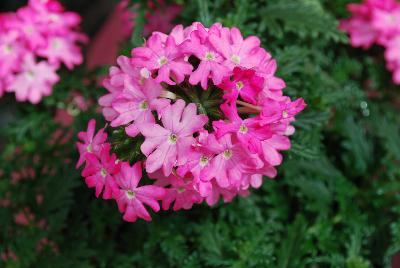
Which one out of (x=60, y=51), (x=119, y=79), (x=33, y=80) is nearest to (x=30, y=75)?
(x=33, y=80)

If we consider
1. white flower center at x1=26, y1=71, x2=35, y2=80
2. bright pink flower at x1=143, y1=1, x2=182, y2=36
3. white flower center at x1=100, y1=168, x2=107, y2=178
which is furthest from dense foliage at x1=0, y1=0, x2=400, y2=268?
white flower center at x1=100, y1=168, x2=107, y2=178

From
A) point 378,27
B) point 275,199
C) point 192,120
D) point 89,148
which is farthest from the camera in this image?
point 378,27

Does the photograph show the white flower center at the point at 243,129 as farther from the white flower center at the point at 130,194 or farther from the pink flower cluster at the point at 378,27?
the pink flower cluster at the point at 378,27

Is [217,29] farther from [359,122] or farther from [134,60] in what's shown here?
[359,122]

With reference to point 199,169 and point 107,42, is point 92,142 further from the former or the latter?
point 107,42

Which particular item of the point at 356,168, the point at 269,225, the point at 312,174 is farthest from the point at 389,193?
the point at 269,225

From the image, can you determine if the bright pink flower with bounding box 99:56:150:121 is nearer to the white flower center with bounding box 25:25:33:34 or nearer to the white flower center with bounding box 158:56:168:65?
the white flower center with bounding box 158:56:168:65
